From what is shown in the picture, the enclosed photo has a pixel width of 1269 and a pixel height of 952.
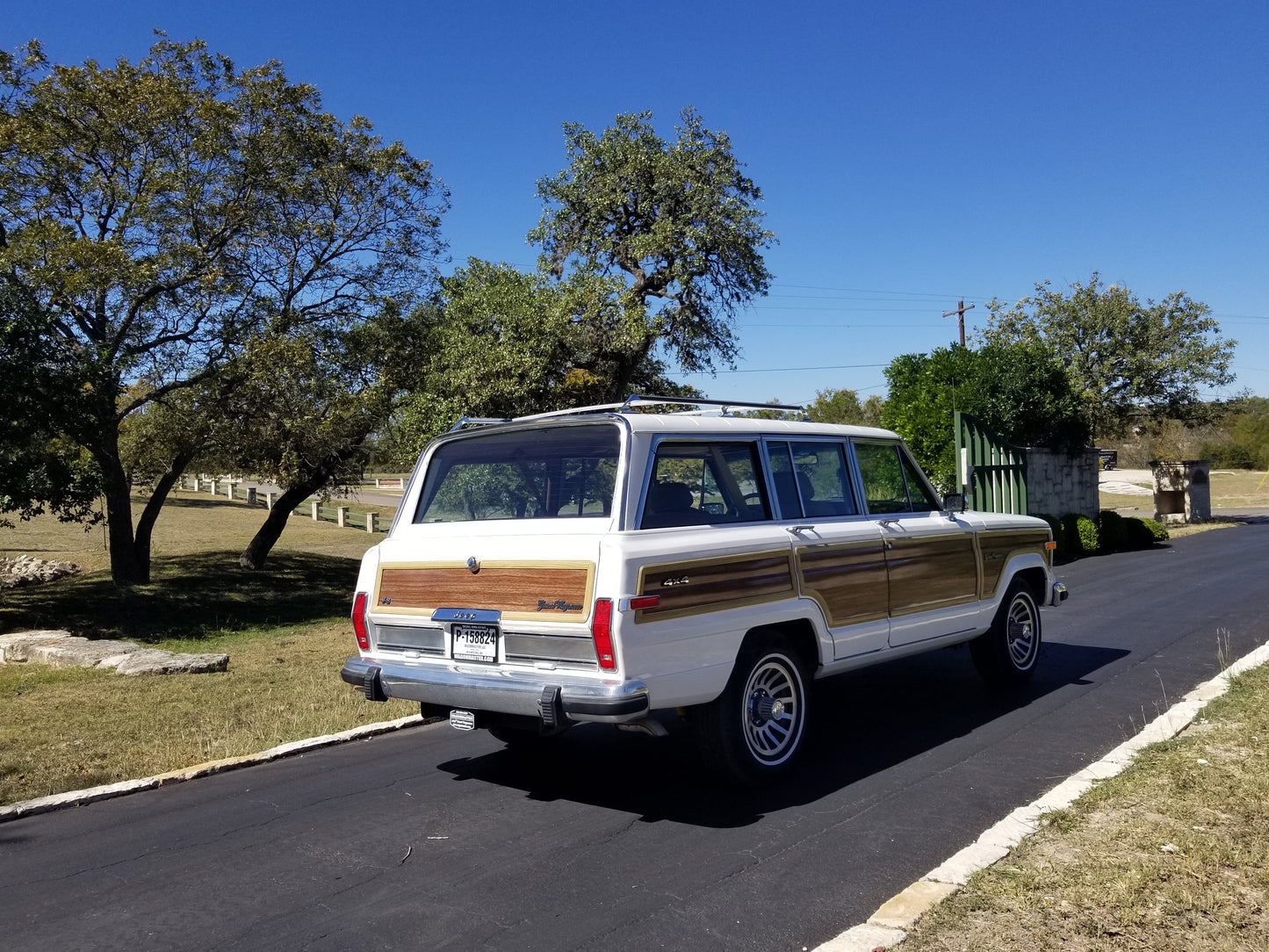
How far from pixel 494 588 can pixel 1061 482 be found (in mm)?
19512

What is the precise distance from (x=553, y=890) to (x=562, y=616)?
4.18ft

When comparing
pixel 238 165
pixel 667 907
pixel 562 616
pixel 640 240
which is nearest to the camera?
pixel 667 907

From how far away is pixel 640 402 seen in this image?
580 centimetres

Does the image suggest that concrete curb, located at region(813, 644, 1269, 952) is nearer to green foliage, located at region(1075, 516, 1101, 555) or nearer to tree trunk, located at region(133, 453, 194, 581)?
green foliage, located at region(1075, 516, 1101, 555)

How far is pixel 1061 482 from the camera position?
72.1ft

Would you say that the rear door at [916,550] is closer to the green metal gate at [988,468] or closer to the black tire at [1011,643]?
the black tire at [1011,643]

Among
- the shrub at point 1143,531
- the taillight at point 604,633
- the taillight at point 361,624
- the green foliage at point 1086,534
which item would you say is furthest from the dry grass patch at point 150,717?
the shrub at point 1143,531

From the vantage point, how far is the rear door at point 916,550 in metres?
6.60

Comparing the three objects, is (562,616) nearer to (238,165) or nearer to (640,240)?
(238,165)

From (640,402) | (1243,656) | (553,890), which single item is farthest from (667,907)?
(1243,656)

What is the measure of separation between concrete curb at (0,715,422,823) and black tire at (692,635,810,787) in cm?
287

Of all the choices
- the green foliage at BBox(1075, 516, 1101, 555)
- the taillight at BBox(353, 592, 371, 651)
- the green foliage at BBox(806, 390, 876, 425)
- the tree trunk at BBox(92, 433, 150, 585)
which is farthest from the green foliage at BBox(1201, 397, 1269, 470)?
the taillight at BBox(353, 592, 371, 651)

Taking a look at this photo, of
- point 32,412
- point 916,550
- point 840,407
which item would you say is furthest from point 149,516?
point 840,407

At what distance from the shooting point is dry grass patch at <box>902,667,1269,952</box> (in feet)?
11.8
